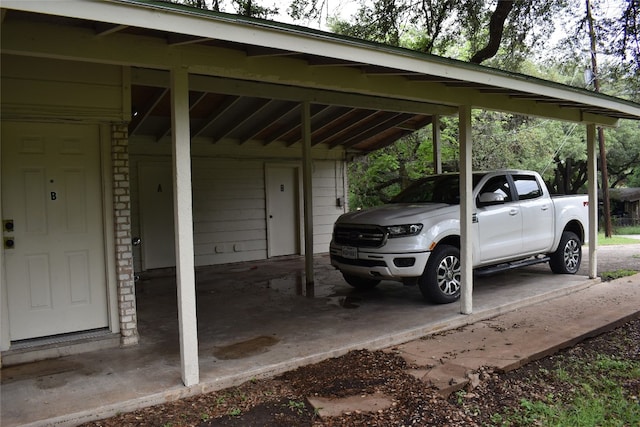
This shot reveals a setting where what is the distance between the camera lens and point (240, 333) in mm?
5398

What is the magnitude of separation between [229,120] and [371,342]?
5810 millimetres

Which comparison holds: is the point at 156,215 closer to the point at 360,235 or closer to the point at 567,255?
the point at 360,235

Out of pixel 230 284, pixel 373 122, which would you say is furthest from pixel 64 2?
pixel 373 122

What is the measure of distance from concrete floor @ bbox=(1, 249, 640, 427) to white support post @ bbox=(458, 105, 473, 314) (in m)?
0.30

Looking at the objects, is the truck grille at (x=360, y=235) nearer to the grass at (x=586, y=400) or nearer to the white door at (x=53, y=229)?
the grass at (x=586, y=400)

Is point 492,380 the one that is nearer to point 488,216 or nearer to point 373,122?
point 488,216

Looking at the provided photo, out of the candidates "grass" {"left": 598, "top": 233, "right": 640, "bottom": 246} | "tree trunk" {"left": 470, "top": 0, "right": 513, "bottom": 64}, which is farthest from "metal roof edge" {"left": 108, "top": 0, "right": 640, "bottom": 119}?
"grass" {"left": 598, "top": 233, "right": 640, "bottom": 246}

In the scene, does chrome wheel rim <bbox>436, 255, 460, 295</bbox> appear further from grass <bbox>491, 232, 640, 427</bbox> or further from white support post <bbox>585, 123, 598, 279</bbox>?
white support post <bbox>585, 123, 598, 279</bbox>

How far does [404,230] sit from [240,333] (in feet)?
7.91

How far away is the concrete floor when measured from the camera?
3.76 metres

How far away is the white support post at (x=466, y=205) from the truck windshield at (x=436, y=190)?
948 mm

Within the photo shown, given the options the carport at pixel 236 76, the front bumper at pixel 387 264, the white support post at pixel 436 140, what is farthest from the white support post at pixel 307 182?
the white support post at pixel 436 140

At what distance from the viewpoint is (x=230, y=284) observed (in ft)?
27.0

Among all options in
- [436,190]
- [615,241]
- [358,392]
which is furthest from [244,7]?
[615,241]
